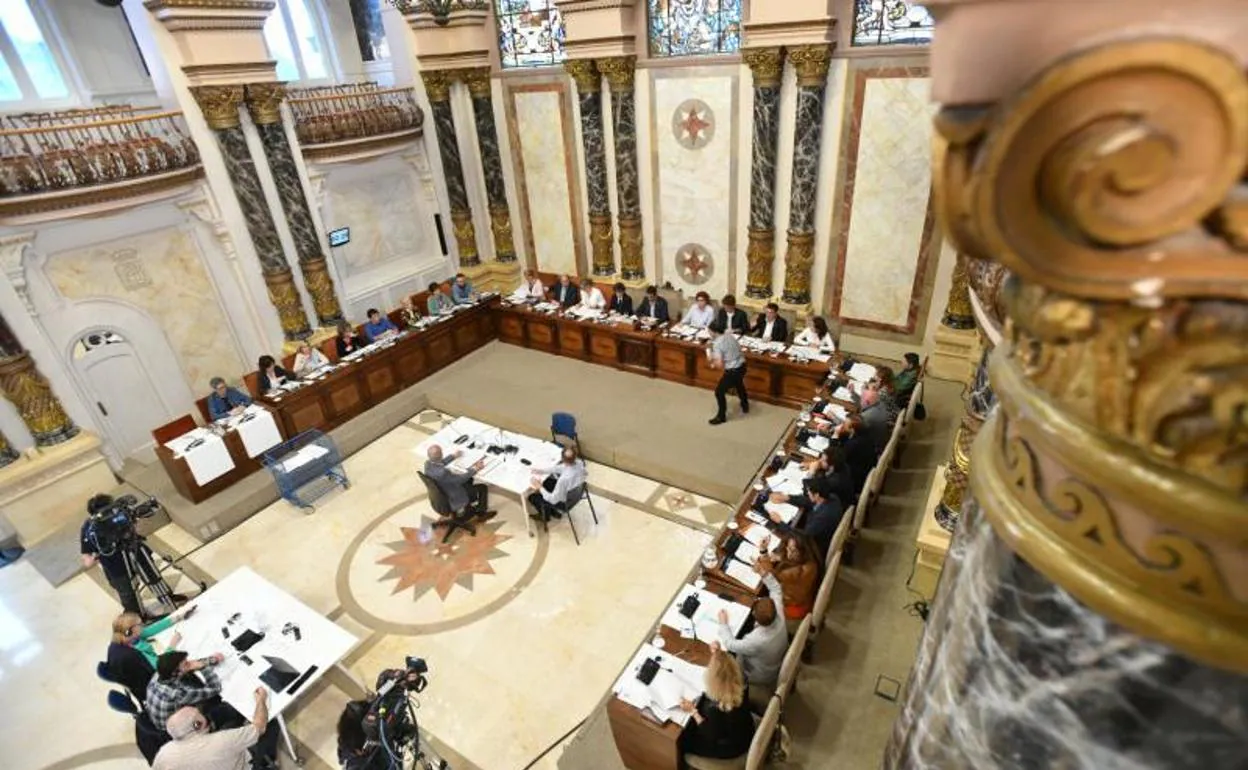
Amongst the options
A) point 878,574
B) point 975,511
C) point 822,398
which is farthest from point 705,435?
point 975,511

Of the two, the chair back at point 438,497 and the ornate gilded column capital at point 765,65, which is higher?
the ornate gilded column capital at point 765,65

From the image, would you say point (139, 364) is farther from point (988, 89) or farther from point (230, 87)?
point (988, 89)

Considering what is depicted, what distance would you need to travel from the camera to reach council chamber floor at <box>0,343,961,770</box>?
509 cm

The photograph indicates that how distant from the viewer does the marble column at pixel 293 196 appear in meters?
9.23

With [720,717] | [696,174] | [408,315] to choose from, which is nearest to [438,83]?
[408,315]

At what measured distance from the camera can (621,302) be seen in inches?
407

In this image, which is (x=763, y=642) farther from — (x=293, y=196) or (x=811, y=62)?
(x=293, y=196)

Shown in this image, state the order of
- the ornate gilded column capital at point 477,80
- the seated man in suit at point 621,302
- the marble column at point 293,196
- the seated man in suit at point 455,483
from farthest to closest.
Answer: the ornate gilded column capital at point 477,80 → the seated man in suit at point 621,302 → the marble column at point 293,196 → the seated man in suit at point 455,483

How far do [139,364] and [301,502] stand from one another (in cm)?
371

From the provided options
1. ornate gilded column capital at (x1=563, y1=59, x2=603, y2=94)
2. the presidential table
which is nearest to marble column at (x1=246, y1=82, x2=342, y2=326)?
ornate gilded column capital at (x1=563, y1=59, x2=603, y2=94)

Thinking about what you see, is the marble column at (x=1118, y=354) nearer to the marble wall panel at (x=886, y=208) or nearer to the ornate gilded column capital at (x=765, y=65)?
the marble wall panel at (x=886, y=208)

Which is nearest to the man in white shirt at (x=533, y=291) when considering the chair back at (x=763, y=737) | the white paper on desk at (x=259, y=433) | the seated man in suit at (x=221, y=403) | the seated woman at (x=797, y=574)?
the white paper on desk at (x=259, y=433)

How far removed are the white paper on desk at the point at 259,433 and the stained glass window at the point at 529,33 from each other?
24.8 feet

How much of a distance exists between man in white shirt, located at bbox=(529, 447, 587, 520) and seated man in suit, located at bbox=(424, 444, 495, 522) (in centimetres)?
64
